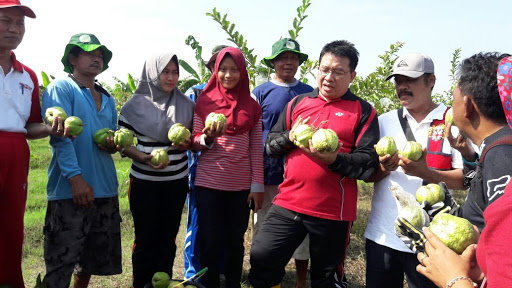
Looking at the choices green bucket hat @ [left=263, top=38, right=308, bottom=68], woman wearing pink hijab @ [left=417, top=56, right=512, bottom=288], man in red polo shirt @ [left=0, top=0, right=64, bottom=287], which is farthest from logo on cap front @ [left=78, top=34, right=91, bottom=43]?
woman wearing pink hijab @ [left=417, top=56, right=512, bottom=288]

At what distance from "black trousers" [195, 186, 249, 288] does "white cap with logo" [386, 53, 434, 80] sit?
68.1 inches

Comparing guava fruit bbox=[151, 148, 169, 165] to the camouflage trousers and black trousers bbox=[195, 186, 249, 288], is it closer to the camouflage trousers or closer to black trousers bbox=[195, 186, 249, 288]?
black trousers bbox=[195, 186, 249, 288]

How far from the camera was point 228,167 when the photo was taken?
3496mm

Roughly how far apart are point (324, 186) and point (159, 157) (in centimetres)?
146

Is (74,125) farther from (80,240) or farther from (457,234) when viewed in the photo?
(457,234)

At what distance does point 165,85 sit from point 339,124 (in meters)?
1.67

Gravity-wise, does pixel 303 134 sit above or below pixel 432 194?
above

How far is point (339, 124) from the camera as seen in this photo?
3129 millimetres

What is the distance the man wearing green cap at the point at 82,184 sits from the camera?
3.14 metres

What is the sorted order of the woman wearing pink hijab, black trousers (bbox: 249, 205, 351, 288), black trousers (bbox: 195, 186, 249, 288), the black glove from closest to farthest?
the woman wearing pink hijab < the black glove < black trousers (bbox: 249, 205, 351, 288) < black trousers (bbox: 195, 186, 249, 288)

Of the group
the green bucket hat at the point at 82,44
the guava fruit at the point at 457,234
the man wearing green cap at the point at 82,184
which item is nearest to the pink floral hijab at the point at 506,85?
the guava fruit at the point at 457,234

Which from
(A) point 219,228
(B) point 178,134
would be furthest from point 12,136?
(A) point 219,228

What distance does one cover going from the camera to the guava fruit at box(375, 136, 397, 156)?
2.87 meters

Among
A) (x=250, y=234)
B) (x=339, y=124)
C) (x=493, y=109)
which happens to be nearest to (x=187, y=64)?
(x=250, y=234)
